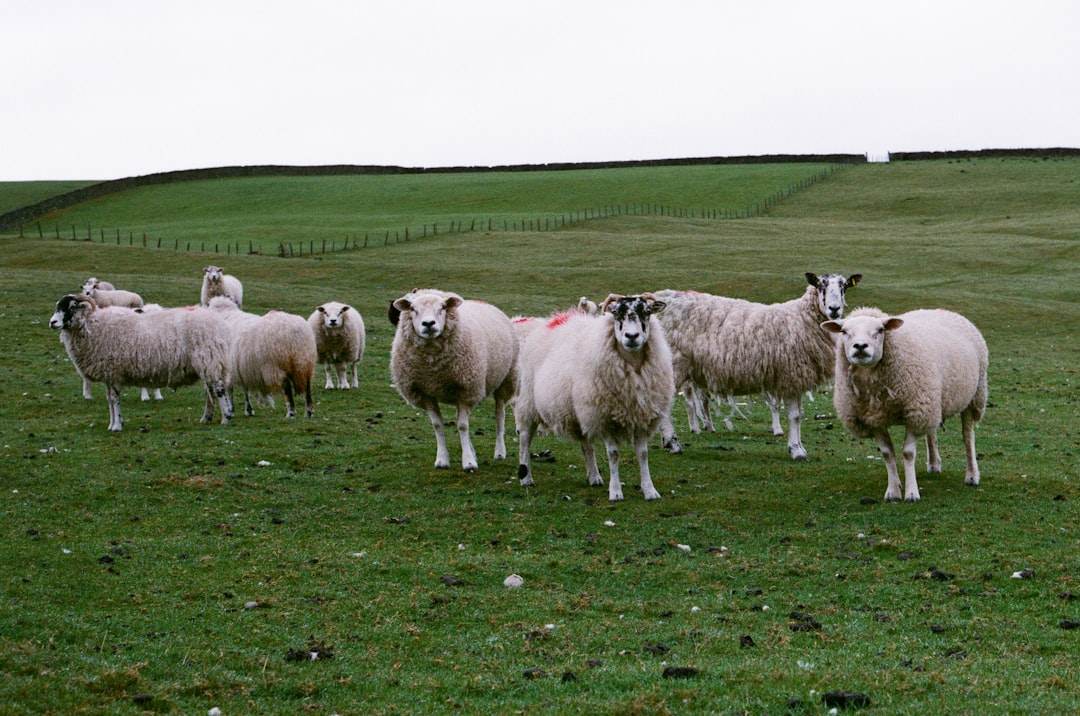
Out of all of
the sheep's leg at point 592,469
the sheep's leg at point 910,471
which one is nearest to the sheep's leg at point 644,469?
the sheep's leg at point 592,469

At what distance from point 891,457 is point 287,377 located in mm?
11484

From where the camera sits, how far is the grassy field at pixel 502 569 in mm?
6941

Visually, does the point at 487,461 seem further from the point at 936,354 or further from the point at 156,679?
the point at 156,679

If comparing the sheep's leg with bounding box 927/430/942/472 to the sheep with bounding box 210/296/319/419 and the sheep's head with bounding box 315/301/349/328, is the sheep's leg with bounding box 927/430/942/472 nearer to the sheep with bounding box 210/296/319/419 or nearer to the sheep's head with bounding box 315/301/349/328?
the sheep with bounding box 210/296/319/419

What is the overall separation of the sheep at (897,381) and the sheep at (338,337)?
12.4 m

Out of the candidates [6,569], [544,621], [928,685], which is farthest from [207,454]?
[928,685]

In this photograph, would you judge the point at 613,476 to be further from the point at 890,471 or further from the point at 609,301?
the point at 890,471

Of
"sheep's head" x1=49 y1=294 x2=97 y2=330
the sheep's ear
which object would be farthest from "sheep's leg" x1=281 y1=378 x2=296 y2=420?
the sheep's ear

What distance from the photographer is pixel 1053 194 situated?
259 ft

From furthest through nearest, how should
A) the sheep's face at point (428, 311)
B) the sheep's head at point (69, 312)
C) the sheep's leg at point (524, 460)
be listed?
1. the sheep's head at point (69, 312)
2. the sheep's face at point (428, 311)
3. the sheep's leg at point (524, 460)

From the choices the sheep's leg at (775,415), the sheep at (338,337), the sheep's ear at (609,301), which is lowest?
the sheep's leg at (775,415)

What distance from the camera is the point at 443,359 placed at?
14.9 m

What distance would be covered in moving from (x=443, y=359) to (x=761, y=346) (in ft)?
16.4

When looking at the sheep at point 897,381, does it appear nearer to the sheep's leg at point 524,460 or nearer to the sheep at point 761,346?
the sheep at point 761,346
